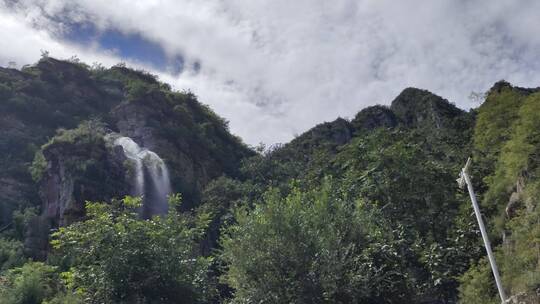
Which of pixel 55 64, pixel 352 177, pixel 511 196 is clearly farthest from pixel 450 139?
pixel 55 64

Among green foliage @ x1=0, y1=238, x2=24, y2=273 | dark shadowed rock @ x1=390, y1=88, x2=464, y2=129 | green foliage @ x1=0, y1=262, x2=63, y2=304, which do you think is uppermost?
dark shadowed rock @ x1=390, y1=88, x2=464, y2=129

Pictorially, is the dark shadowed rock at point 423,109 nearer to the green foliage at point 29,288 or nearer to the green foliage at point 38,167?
the green foliage at point 38,167

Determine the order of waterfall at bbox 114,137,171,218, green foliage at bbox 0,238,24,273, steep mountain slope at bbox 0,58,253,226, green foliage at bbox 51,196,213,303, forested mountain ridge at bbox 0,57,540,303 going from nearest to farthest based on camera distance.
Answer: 1. green foliage at bbox 51,196,213,303
2. forested mountain ridge at bbox 0,57,540,303
3. green foliage at bbox 0,238,24,273
4. waterfall at bbox 114,137,171,218
5. steep mountain slope at bbox 0,58,253,226

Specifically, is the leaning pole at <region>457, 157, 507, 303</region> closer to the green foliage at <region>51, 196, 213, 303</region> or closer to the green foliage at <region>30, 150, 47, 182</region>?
the green foliage at <region>51, 196, 213, 303</region>

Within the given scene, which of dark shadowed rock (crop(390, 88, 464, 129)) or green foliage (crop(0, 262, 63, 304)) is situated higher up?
dark shadowed rock (crop(390, 88, 464, 129))

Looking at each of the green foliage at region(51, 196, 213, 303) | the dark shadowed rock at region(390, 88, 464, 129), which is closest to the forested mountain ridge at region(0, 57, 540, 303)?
the green foliage at region(51, 196, 213, 303)

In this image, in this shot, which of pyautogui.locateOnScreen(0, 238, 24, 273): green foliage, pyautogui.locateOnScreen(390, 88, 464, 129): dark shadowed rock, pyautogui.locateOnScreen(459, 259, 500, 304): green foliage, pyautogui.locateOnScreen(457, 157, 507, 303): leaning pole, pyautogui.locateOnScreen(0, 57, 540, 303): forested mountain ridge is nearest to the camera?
pyautogui.locateOnScreen(457, 157, 507, 303): leaning pole

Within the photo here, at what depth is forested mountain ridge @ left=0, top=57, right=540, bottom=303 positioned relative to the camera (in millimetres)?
13508

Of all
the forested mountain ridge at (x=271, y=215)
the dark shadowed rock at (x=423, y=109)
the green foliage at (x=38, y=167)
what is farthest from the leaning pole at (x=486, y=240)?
the green foliage at (x=38, y=167)

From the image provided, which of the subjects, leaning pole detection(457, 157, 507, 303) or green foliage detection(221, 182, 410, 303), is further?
green foliage detection(221, 182, 410, 303)

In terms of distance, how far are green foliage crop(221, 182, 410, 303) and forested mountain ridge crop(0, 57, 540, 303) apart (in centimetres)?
4

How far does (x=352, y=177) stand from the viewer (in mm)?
23812

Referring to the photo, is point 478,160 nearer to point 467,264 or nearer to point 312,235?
point 467,264

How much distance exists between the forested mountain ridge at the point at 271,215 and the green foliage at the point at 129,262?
4 cm
